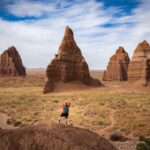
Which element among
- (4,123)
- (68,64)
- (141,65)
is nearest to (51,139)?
(4,123)

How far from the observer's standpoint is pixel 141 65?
72562mm

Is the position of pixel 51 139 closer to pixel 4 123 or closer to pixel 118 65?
pixel 4 123

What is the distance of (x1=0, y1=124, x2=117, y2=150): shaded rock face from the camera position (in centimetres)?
802

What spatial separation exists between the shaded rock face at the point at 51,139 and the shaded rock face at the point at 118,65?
370 ft

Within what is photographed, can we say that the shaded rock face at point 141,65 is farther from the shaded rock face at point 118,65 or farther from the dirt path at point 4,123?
the shaded rock face at point 118,65

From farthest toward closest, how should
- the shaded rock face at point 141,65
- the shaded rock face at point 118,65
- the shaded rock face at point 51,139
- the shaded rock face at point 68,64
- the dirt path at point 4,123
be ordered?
the shaded rock face at point 118,65
the shaded rock face at point 68,64
the shaded rock face at point 141,65
the dirt path at point 4,123
the shaded rock face at point 51,139

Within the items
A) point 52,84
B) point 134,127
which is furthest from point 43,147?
point 52,84

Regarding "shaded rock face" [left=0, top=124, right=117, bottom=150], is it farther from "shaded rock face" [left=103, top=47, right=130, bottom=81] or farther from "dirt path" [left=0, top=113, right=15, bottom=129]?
"shaded rock face" [left=103, top=47, right=130, bottom=81]

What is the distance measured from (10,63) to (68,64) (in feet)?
233

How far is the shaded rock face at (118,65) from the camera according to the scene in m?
121

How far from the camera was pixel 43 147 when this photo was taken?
8.37m

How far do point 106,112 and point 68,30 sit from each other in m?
37.7

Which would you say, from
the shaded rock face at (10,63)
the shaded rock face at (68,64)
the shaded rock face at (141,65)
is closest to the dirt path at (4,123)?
the shaded rock face at (68,64)

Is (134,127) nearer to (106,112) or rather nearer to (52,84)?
(106,112)
